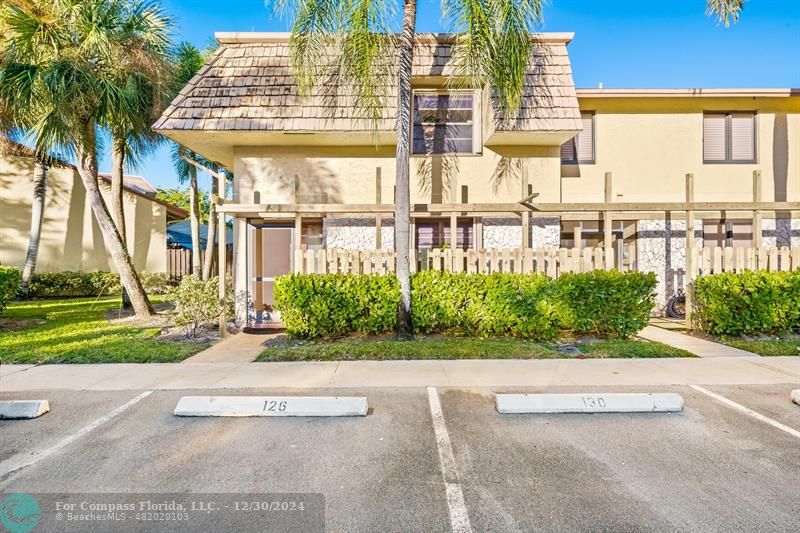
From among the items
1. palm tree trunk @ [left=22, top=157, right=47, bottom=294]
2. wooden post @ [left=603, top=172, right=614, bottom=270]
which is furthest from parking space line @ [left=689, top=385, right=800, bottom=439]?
palm tree trunk @ [left=22, top=157, right=47, bottom=294]

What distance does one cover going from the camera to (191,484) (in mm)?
2896

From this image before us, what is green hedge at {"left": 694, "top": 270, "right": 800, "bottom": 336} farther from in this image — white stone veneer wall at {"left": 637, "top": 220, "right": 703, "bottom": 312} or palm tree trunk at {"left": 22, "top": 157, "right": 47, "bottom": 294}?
palm tree trunk at {"left": 22, "top": 157, "right": 47, "bottom": 294}

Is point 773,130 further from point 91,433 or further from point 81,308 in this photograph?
point 81,308

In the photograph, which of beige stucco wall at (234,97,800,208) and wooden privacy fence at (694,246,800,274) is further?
beige stucco wall at (234,97,800,208)

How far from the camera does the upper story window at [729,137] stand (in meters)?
10.9

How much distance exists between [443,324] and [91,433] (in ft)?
18.3

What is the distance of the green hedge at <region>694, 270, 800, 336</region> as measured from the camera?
7.44 meters

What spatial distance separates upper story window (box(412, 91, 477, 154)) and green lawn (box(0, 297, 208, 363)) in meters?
7.10

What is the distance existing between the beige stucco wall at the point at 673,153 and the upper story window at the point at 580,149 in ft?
0.53

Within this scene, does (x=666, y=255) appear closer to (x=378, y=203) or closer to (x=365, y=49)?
(x=378, y=203)

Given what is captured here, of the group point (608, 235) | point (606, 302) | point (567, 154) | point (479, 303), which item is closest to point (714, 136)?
point (567, 154)

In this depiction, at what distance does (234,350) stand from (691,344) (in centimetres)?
863

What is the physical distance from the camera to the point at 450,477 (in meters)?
2.98

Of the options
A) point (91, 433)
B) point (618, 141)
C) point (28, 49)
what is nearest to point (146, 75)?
point (28, 49)
